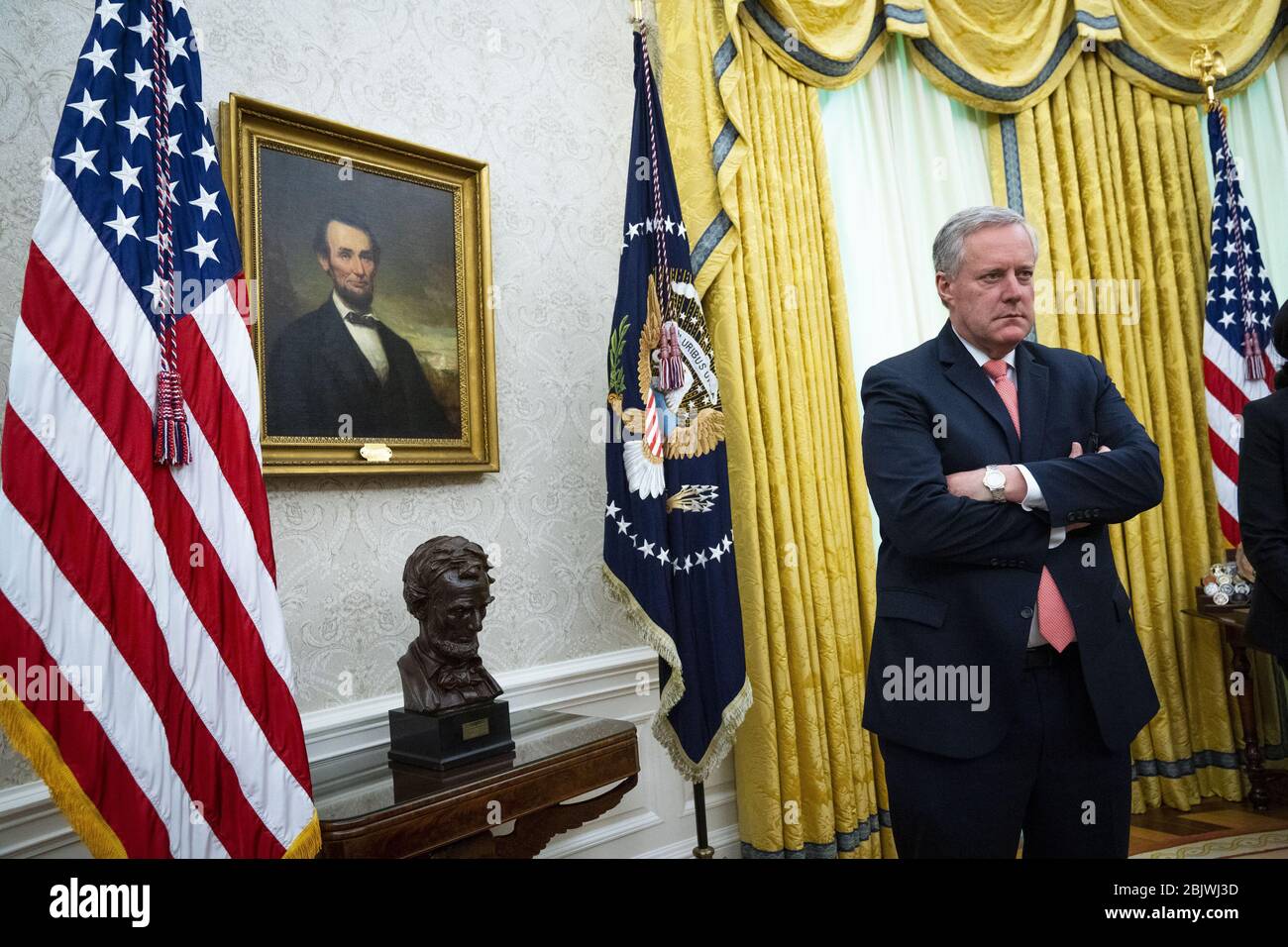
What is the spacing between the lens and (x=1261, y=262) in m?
4.45

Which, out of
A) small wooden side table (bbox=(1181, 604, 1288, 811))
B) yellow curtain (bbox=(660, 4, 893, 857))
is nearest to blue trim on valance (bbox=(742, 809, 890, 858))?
yellow curtain (bbox=(660, 4, 893, 857))

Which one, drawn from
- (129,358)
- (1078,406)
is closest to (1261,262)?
(1078,406)

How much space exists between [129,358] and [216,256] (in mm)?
344

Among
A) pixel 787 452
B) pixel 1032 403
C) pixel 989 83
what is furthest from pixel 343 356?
pixel 989 83

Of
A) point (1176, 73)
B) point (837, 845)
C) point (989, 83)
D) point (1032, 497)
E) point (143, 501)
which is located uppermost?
point (1176, 73)

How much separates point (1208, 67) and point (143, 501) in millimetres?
5106

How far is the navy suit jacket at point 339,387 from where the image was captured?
8.74 ft

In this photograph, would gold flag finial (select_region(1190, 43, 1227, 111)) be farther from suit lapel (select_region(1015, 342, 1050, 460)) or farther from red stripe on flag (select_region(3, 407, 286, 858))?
red stripe on flag (select_region(3, 407, 286, 858))

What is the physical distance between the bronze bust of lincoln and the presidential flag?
0.76 m

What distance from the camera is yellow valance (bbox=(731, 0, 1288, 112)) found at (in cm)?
384

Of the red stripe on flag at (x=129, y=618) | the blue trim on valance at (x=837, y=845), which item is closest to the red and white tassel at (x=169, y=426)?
the red stripe on flag at (x=129, y=618)

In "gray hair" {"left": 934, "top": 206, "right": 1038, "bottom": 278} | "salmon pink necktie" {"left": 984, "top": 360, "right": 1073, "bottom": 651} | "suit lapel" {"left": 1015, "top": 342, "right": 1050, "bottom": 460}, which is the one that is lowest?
"salmon pink necktie" {"left": 984, "top": 360, "right": 1073, "bottom": 651}

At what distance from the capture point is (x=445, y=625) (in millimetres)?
2354

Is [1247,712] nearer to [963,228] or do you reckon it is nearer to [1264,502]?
[1264,502]
